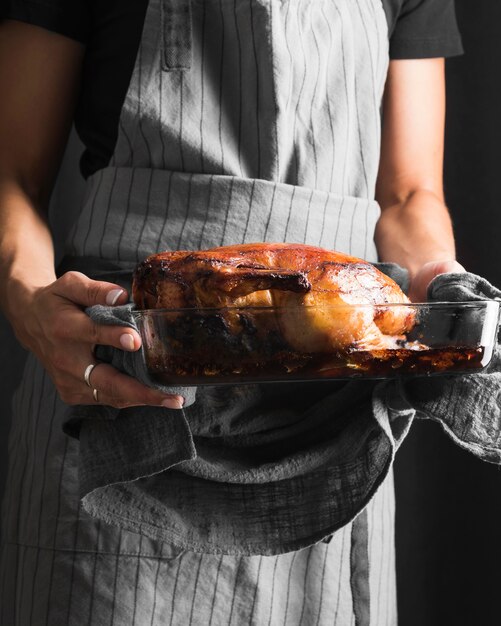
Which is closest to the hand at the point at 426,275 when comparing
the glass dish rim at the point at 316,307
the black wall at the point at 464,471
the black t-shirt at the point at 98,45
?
the glass dish rim at the point at 316,307

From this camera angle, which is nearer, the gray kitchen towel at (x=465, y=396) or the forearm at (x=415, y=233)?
the gray kitchen towel at (x=465, y=396)

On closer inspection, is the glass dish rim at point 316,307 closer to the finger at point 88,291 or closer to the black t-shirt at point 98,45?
the finger at point 88,291

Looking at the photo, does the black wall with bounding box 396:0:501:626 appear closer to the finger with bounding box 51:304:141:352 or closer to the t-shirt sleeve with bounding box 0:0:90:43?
the t-shirt sleeve with bounding box 0:0:90:43

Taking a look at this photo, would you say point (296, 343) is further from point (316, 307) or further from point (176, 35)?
point (176, 35)

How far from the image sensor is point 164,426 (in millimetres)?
618

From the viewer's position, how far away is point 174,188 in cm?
81

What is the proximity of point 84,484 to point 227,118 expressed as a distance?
38 cm

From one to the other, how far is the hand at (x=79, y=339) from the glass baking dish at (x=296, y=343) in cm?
6

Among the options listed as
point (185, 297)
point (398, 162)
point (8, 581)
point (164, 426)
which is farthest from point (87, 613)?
point (398, 162)

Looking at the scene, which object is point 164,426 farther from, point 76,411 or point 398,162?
point 398,162

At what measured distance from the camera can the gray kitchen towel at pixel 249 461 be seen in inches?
24.8

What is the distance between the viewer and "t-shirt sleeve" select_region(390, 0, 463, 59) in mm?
1002

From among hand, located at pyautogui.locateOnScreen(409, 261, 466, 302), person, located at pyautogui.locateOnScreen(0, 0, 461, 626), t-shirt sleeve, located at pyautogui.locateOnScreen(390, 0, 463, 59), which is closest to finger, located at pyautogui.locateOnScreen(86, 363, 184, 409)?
person, located at pyautogui.locateOnScreen(0, 0, 461, 626)

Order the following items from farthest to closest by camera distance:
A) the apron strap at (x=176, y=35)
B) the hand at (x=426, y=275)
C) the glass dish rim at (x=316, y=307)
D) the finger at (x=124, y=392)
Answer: the apron strap at (x=176, y=35) < the hand at (x=426, y=275) < the finger at (x=124, y=392) < the glass dish rim at (x=316, y=307)
